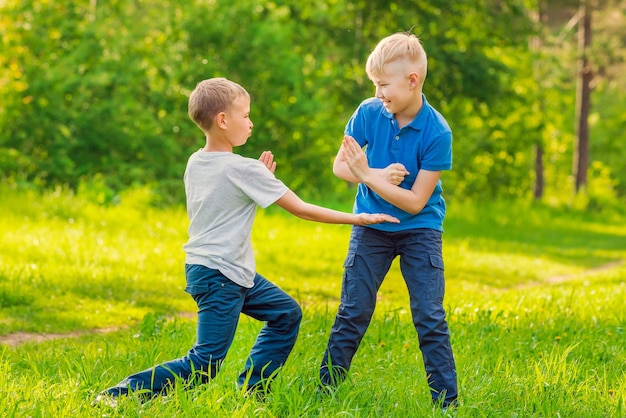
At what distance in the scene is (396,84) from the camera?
4.00 m

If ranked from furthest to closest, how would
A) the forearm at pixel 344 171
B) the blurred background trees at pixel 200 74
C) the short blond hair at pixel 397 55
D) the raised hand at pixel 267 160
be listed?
the blurred background trees at pixel 200 74, the raised hand at pixel 267 160, the forearm at pixel 344 171, the short blond hair at pixel 397 55

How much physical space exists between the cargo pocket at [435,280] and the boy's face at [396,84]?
2.49ft

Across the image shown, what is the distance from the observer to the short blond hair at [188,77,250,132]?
152 inches

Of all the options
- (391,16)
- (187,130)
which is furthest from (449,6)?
(187,130)

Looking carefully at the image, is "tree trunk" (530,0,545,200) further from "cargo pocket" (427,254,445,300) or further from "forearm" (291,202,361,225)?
"forearm" (291,202,361,225)

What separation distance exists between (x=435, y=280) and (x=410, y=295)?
152 mm

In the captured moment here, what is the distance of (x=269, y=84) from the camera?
1730 cm

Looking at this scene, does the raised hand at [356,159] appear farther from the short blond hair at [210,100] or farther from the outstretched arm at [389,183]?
the short blond hair at [210,100]

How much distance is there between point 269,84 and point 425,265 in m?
13.6

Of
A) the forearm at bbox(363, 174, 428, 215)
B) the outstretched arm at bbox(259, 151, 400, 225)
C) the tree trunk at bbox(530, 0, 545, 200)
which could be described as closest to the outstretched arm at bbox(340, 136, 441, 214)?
the forearm at bbox(363, 174, 428, 215)

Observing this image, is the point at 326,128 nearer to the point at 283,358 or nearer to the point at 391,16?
the point at 391,16

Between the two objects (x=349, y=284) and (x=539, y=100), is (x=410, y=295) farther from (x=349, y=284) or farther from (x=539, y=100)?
(x=539, y=100)

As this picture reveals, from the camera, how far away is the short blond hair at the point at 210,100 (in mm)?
3859

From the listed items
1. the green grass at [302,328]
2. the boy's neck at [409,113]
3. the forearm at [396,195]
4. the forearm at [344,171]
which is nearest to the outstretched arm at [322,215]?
the forearm at [396,195]
